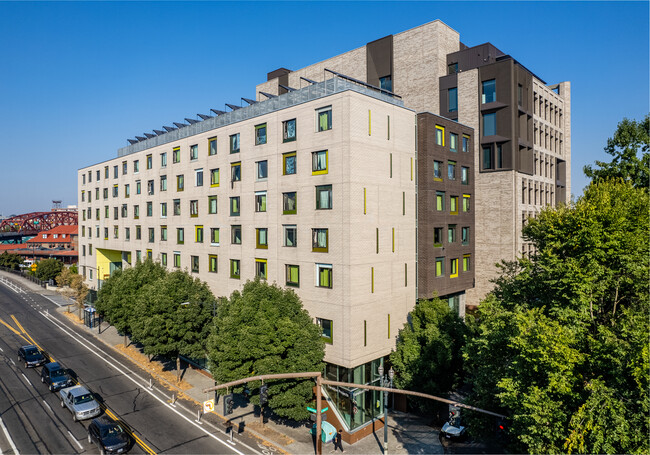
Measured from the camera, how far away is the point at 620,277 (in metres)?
19.2

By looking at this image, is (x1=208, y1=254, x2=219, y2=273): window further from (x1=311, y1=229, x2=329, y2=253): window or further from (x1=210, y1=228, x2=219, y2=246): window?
(x1=311, y1=229, x2=329, y2=253): window

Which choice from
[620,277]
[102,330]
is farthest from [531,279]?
[102,330]

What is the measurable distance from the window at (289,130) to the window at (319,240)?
7.87 meters

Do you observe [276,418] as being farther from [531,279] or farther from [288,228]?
[531,279]

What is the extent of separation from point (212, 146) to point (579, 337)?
3434cm

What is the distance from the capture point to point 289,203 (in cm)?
3216

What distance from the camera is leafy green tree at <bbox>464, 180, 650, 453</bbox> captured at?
50.0ft

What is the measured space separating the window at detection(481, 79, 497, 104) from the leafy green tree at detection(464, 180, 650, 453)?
22.6 meters

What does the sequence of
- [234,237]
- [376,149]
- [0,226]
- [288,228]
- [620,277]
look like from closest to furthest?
[620,277], [376,149], [288,228], [234,237], [0,226]

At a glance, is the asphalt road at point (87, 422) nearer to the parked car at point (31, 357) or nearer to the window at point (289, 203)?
the parked car at point (31, 357)

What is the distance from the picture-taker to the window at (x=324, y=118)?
2933 cm

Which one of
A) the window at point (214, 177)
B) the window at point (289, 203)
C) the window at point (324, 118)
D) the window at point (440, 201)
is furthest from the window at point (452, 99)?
the window at point (214, 177)

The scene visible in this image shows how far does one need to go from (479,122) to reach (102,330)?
54.1 meters

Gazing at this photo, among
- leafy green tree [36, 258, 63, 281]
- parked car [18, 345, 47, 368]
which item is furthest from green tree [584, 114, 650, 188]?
leafy green tree [36, 258, 63, 281]
